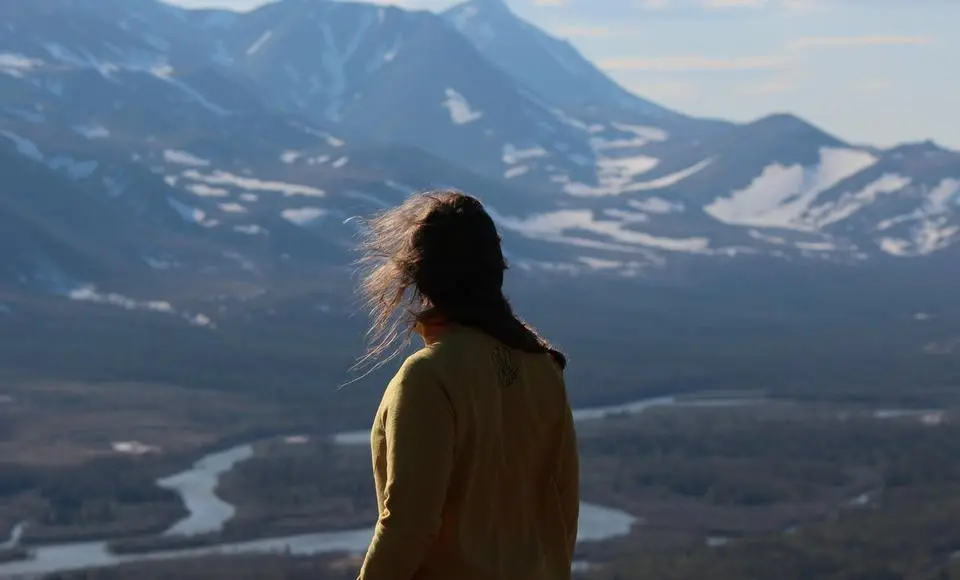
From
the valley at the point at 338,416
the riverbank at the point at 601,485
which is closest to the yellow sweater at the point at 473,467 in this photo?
the valley at the point at 338,416

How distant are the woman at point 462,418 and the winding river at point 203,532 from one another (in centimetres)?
7442

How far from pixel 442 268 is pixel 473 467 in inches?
28.2

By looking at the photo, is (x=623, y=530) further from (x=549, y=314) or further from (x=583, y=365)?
(x=549, y=314)

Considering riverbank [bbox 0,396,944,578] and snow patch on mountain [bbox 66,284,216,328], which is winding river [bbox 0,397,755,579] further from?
Result: snow patch on mountain [bbox 66,284,216,328]

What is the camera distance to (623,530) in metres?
89.9

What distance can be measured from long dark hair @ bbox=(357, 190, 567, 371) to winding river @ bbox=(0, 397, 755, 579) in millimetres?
74477

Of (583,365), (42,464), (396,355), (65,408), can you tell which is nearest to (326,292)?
(583,365)

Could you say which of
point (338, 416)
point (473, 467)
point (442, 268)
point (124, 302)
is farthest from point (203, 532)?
point (124, 302)

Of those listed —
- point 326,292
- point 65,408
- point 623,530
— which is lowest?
point 623,530

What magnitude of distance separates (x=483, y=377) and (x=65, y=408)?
118547mm

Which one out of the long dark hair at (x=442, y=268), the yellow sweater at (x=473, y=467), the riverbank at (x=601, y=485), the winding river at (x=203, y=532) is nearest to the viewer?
the yellow sweater at (x=473, y=467)

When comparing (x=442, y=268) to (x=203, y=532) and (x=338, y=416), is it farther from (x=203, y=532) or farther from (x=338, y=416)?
(x=338, y=416)

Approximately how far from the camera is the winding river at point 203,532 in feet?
273

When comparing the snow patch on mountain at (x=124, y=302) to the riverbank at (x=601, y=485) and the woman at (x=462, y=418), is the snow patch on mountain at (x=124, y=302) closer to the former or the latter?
the riverbank at (x=601, y=485)
